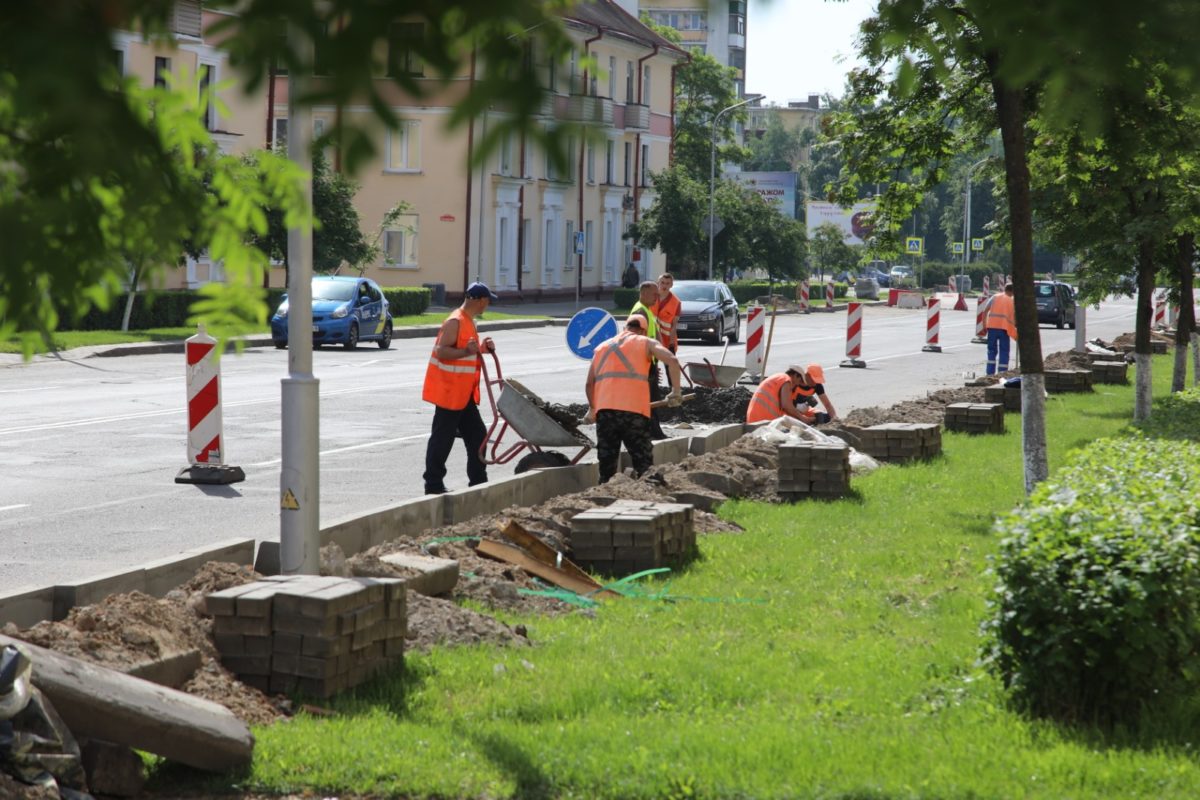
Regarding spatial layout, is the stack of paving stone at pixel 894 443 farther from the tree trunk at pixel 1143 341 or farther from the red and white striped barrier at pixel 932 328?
the red and white striped barrier at pixel 932 328

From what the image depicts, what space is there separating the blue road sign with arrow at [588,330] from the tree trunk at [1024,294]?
6138 mm

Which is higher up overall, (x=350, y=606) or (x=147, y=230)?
(x=147, y=230)

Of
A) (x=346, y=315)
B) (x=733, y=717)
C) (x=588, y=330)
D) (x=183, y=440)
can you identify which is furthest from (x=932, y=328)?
(x=733, y=717)

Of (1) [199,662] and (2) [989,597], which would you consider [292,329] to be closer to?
(1) [199,662]

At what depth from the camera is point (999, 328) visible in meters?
26.3

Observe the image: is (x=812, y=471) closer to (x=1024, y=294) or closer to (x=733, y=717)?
(x=1024, y=294)

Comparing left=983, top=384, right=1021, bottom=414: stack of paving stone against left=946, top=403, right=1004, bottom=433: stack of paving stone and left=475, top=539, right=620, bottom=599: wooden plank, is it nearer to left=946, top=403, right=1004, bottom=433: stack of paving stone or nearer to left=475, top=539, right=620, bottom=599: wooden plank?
left=946, top=403, right=1004, bottom=433: stack of paving stone

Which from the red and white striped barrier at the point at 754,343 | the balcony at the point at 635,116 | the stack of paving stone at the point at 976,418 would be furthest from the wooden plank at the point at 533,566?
the balcony at the point at 635,116

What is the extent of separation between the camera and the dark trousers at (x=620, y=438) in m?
12.4

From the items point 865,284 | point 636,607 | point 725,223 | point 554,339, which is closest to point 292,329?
point 636,607

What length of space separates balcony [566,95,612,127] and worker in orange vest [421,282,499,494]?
30.2 feet

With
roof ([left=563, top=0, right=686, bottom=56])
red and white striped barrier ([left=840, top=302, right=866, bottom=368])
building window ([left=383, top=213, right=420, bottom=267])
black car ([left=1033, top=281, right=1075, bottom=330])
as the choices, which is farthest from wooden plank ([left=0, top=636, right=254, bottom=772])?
roof ([left=563, top=0, right=686, bottom=56])

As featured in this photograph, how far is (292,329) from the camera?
7.48 metres

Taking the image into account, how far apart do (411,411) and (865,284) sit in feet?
220
